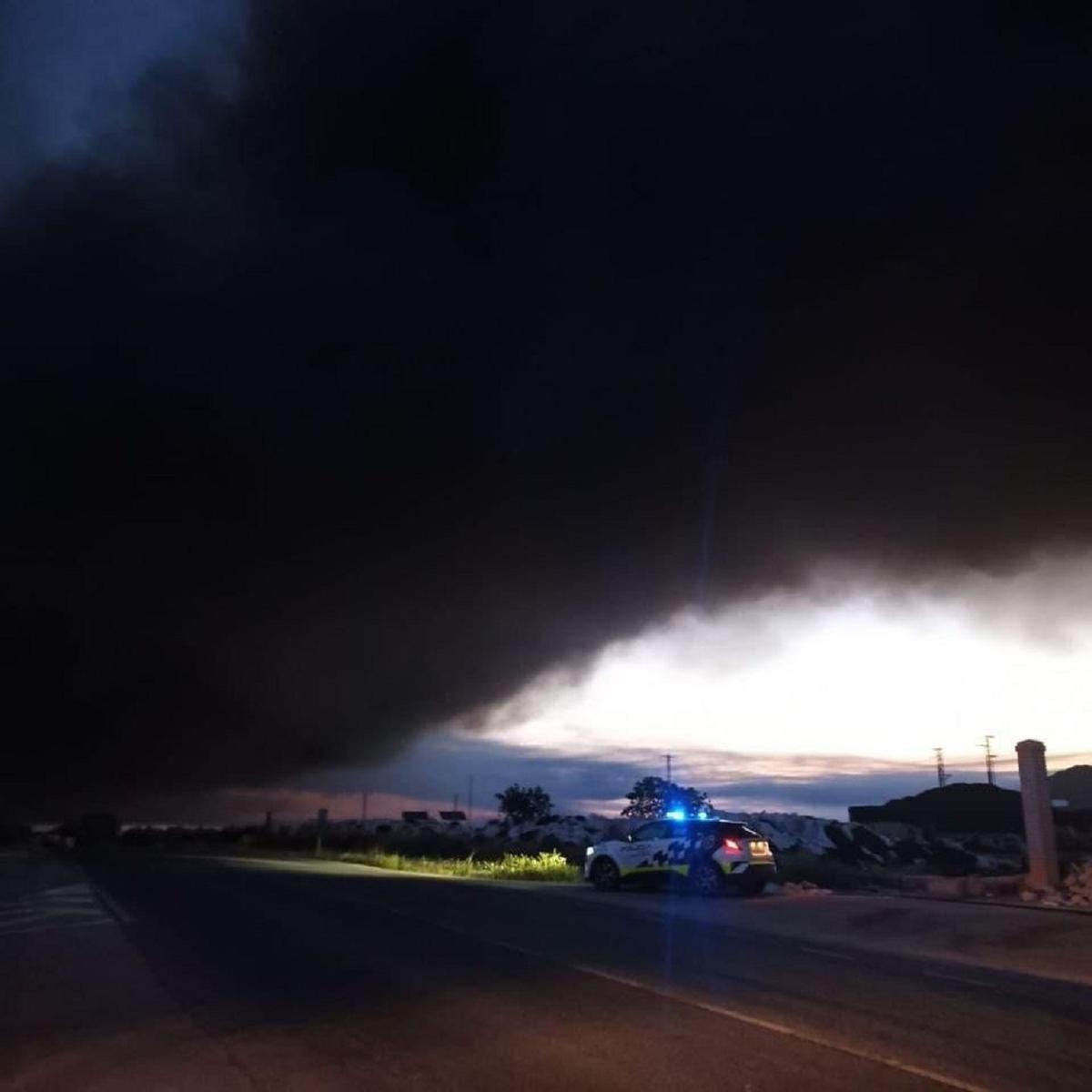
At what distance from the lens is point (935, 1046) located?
9375 mm

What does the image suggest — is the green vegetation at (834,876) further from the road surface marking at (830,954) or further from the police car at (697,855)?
the road surface marking at (830,954)

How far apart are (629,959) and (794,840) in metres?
36.0

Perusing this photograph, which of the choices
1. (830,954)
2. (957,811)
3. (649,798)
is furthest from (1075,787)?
(830,954)

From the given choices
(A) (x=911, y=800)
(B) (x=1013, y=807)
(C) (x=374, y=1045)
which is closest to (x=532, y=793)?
(A) (x=911, y=800)

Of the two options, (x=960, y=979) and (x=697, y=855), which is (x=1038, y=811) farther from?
(x=960, y=979)

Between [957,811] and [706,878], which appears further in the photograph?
[957,811]

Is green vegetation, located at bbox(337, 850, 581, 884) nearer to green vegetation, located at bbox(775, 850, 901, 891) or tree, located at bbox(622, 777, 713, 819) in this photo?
green vegetation, located at bbox(775, 850, 901, 891)

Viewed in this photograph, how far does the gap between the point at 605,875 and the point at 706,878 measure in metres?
3.20

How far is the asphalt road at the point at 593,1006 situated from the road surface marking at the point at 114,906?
82cm

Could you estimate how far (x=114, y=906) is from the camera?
24344mm

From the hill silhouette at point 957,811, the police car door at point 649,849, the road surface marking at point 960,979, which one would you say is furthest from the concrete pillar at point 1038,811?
the hill silhouette at point 957,811

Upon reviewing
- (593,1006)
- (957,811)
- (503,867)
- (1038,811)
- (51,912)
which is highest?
(957,811)

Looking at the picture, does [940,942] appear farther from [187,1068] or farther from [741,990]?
[187,1068]

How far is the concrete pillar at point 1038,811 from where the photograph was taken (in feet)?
72.5
